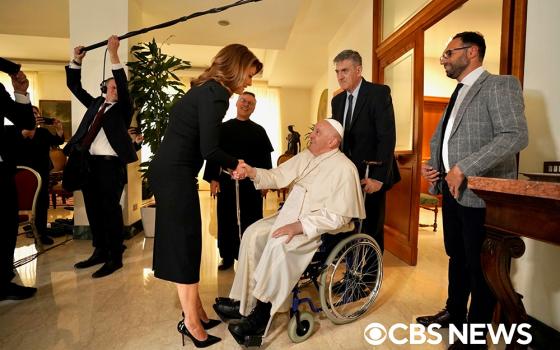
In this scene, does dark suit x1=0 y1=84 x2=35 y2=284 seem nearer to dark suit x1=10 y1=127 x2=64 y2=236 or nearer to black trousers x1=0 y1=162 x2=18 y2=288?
black trousers x1=0 y1=162 x2=18 y2=288

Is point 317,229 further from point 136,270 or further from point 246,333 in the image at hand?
point 136,270

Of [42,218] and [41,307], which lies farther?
[42,218]

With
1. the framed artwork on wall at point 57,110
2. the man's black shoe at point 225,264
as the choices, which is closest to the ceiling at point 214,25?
the framed artwork on wall at point 57,110

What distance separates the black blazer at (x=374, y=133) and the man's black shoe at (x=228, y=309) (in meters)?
1.18

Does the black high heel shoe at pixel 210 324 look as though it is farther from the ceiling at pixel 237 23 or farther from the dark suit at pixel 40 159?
the ceiling at pixel 237 23

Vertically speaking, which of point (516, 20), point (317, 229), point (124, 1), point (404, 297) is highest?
point (124, 1)

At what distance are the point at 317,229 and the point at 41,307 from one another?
187cm

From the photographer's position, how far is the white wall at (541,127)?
63.4 inches

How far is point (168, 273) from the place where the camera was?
1522 millimetres

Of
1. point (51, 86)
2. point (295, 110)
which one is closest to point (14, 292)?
point (51, 86)

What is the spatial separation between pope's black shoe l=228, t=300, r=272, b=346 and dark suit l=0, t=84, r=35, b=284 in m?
1.70

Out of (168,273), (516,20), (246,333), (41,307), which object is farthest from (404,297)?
(41,307)

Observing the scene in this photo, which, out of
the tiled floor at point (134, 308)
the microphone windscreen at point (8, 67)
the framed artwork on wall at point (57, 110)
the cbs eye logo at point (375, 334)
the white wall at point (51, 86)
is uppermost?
the white wall at point (51, 86)

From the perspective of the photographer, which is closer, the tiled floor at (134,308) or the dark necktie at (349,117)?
the tiled floor at (134,308)
